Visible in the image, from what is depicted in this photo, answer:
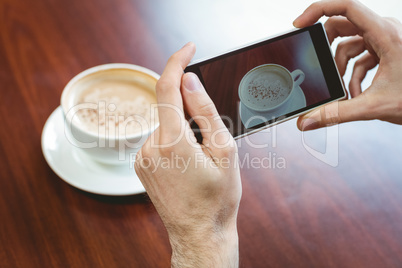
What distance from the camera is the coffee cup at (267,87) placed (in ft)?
2.30

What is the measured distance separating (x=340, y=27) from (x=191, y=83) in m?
0.48

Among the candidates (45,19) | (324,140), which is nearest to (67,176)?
(45,19)

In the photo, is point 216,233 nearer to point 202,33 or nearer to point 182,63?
point 182,63

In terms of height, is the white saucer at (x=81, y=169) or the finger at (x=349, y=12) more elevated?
the finger at (x=349, y=12)

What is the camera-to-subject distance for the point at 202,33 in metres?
1.01

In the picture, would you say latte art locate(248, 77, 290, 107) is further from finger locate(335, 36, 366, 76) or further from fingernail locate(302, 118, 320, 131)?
finger locate(335, 36, 366, 76)

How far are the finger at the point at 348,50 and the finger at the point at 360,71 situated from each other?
0.9 inches

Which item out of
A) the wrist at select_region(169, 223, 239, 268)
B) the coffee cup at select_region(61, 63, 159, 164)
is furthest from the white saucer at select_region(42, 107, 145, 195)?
the wrist at select_region(169, 223, 239, 268)

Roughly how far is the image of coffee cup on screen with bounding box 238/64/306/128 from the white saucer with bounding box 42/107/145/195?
0.77 feet

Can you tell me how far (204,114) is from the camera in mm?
621

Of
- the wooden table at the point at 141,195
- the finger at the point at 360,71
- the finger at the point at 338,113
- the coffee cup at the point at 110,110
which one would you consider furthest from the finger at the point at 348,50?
the coffee cup at the point at 110,110

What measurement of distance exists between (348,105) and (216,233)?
0.32m

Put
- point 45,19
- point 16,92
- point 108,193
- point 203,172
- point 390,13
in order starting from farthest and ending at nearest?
1. point 390,13
2. point 45,19
3. point 16,92
4. point 108,193
5. point 203,172

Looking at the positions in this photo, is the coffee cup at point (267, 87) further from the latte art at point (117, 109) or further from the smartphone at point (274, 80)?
the latte art at point (117, 109)
